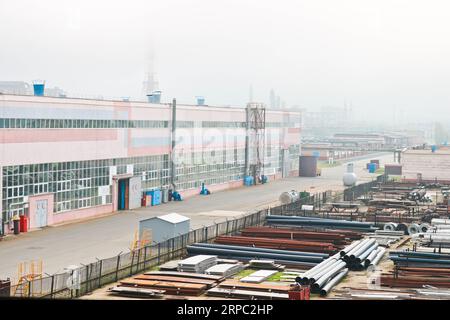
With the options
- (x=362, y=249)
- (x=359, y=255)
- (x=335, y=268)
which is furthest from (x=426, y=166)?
(x=335, y=268)

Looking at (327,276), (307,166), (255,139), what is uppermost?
(255,139)

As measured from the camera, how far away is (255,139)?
3653 centimetres

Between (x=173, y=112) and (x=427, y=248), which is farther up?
(x=173, y=112)

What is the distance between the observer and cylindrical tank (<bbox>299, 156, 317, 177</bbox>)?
42.0 m

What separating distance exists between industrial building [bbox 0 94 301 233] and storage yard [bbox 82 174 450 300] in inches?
212

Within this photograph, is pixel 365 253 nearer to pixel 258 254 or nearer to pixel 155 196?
pixel 258 254

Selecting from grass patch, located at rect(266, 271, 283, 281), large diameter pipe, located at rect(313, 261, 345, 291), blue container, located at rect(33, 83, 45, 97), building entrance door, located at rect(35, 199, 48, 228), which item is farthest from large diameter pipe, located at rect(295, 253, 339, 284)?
blue container, located at rect(33, 83, 45, 97)

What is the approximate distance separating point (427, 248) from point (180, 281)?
22.7ft

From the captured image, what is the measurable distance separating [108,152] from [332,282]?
13189 mm

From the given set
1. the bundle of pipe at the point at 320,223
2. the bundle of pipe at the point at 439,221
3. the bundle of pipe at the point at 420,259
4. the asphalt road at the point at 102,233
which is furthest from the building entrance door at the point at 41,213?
the bundle of pipe at the point at 439,221

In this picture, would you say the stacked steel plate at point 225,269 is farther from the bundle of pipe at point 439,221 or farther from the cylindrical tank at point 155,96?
the cylindrical tank at point 155,96
